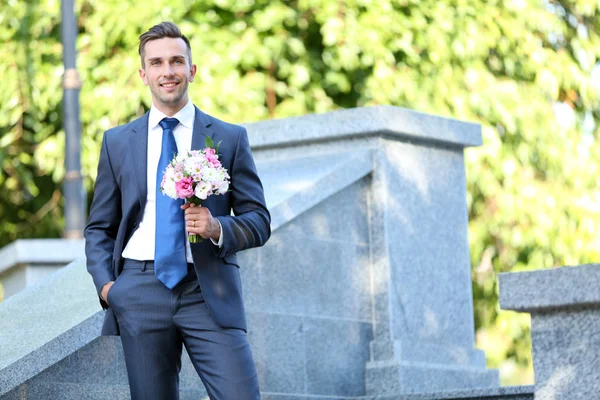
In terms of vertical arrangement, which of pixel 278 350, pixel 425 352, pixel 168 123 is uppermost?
pixel 168 123

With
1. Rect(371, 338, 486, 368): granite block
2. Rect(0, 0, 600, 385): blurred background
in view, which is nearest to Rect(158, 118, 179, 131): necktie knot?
Rect(371, 338, 486, 368): granite block

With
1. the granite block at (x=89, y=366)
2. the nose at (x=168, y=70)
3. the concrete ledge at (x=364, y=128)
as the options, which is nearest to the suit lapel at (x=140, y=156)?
the nose at (x=168, y=70)

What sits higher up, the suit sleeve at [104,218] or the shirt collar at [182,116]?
the shirt collar at [182,116]

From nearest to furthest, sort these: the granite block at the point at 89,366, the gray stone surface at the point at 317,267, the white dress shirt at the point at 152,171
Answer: the white dress shirt at the point at 152,171, the granite block at the point at 89,366, the gray stone surface at the point at 317,267

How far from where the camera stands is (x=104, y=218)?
478 centimetres

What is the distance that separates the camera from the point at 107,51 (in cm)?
1219

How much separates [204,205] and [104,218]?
15.8 inches

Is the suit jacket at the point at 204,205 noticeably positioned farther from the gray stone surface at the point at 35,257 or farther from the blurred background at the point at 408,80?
the blurred background at the point at 408,80

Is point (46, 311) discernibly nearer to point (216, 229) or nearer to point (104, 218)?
point (104, 218)

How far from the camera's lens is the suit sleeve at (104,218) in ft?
15.5

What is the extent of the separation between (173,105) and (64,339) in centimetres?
126

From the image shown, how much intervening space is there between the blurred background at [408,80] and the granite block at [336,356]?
4.31m

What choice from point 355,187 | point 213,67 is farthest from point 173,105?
point 213,67

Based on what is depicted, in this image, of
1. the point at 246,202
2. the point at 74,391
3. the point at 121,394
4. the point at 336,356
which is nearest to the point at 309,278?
the point at 336,356
